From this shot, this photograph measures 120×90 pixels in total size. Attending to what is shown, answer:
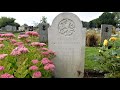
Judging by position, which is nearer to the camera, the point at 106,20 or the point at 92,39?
the point at 92,39

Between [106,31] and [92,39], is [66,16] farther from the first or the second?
[92,39]

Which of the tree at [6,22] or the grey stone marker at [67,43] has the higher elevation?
the tree at [6,22]

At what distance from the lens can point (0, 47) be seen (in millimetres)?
3762

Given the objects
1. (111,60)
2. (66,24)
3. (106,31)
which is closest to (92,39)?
(106,31)

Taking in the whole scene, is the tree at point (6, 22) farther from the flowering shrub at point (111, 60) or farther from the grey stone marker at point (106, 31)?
the flowering shrub at point (111, 60)

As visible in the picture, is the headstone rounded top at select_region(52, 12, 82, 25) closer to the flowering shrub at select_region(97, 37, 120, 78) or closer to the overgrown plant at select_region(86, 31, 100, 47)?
the flowering shrub at select_region(97, 37, 120, 78)

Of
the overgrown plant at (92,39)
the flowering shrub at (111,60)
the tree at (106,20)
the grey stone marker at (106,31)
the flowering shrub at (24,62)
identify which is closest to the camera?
the flowering shrub at (24,62)

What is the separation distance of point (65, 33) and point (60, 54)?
36 cm

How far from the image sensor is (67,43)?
176 inches

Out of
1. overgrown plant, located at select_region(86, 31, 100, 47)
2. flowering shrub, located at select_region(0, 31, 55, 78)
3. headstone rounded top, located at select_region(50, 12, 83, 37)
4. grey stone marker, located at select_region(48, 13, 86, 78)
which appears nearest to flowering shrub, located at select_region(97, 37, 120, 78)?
grey stone marker, located at select_region(48, 13, 86, 78)

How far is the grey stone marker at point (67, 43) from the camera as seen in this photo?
444 cm

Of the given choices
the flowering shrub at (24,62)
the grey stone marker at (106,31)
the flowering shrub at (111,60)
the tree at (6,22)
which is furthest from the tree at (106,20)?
the flowering shrub at (24,62)
